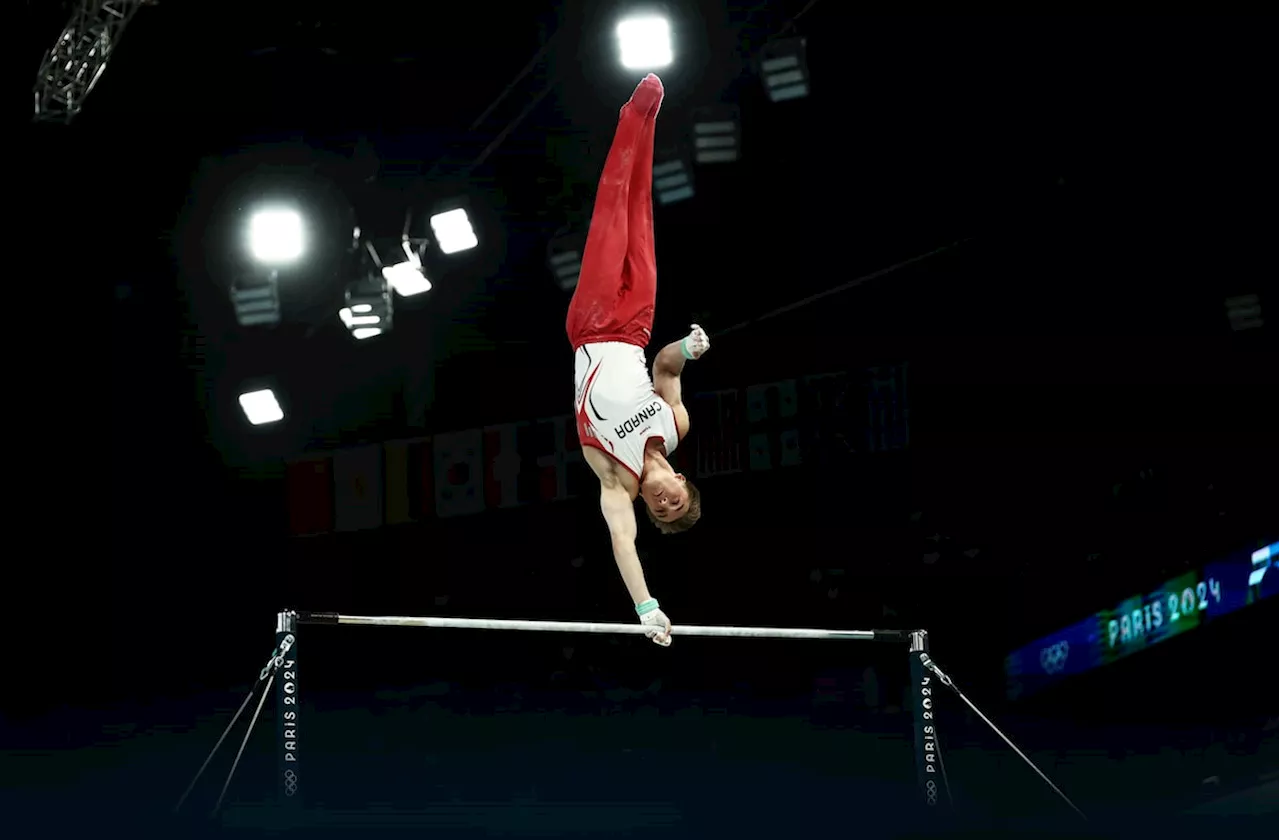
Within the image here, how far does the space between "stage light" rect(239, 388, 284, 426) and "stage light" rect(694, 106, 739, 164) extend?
3.71 metres

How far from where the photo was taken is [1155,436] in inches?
437

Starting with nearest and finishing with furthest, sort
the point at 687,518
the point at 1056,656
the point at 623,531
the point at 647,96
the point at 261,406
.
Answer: the point at 647,96
the point at 623,531
the point at 687,518
the point at 261,406
the point at 1056,656

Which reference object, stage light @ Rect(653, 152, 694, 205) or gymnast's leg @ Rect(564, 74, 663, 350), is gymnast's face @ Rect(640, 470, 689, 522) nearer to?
gymnast's leg @ Rect(564, 74, 663, 350)

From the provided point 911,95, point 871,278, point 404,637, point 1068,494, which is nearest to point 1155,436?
point 1068,494

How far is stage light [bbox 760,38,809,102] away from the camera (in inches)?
335

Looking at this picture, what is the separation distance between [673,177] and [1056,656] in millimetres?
5326

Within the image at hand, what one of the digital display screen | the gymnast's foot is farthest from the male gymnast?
the digital display screen

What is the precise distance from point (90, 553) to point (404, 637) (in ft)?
8.10

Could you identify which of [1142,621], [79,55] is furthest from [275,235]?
[1142,621]

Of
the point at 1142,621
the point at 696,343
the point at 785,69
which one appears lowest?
the point at 1142,621

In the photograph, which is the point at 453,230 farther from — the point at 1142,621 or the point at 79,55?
the point at 1142,621

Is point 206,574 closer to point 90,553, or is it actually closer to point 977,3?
point 90,553

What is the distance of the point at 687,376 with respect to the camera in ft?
37.0

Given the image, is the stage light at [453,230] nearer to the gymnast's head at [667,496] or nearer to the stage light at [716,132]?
the stage light at [716,132]
